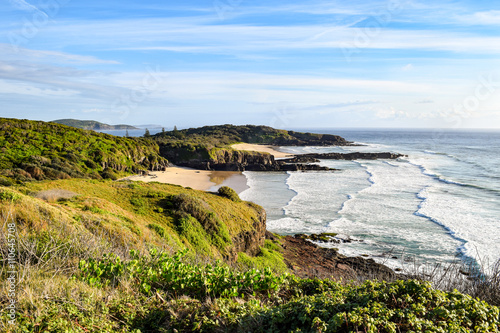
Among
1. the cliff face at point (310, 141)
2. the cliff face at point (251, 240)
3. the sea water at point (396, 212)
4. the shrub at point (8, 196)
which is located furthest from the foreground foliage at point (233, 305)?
the cliff face at point (310, 141)

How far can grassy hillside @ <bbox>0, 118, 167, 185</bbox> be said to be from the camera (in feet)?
94.2

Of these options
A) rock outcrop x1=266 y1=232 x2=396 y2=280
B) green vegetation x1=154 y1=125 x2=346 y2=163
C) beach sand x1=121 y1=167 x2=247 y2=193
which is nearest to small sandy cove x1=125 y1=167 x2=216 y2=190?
beach sand x1=121 y1=167 x2=247 y2=193

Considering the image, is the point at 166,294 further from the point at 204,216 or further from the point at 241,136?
the point at 241,136

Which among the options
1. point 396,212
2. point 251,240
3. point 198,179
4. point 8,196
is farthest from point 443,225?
point 198,179

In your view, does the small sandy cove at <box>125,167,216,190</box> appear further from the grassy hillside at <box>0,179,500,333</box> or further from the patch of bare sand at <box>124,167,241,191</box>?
the grassy hillside at <box>0,179,500,333</box>

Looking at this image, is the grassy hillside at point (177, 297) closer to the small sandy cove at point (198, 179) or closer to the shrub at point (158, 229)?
the shrub at point (158, 229)

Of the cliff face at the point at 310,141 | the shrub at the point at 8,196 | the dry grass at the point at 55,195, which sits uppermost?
the cliff face at the point at 310,141

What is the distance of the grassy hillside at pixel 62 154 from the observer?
2872cm

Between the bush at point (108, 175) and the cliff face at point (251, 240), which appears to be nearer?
the cliff face at point (251, 240)

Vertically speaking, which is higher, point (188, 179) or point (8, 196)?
point (8, 196)

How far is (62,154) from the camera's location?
37.3 metres

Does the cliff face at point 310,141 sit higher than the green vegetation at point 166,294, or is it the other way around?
the cliff face at point 310,141

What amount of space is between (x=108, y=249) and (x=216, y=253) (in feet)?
20.4

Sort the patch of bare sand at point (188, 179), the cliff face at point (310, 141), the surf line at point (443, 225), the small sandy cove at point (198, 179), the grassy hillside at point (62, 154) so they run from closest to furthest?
the surf line at point (443, 225), the grassy hillside at point (62, 154), the patch of bare sand at point (188, 179), the small sandy cove at point (198, 179), the cliff face at point (310, 141)
